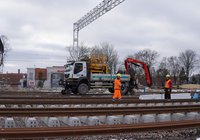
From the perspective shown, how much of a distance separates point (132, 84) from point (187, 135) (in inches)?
763

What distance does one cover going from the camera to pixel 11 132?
6.86m

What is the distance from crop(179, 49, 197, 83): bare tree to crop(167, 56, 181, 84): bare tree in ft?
6.61

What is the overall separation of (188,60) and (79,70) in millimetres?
88811

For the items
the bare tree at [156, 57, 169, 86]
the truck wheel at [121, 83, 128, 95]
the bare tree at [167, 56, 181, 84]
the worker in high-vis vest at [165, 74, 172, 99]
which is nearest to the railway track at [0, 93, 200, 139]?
the worker in high-vis vest at [165, 74, 172, 99]

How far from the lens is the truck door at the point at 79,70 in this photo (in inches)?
1067

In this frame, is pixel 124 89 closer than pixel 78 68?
No

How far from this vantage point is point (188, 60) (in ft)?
359

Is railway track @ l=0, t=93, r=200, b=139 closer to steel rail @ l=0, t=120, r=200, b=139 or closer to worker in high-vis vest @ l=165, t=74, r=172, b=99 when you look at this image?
steel rail @ l=0, t=120, r=200, b=139

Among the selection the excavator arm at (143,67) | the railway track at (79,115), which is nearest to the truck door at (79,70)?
the excavator arm at (143,67)

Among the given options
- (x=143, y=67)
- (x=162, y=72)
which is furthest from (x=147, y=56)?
(x=143, y=67)

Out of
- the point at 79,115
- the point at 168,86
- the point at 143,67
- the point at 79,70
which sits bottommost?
the point at 79,115

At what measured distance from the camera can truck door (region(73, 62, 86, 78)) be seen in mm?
27109

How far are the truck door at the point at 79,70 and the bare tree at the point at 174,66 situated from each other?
80.2 metres

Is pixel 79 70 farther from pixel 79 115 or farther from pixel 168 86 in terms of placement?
pixel 79 115
